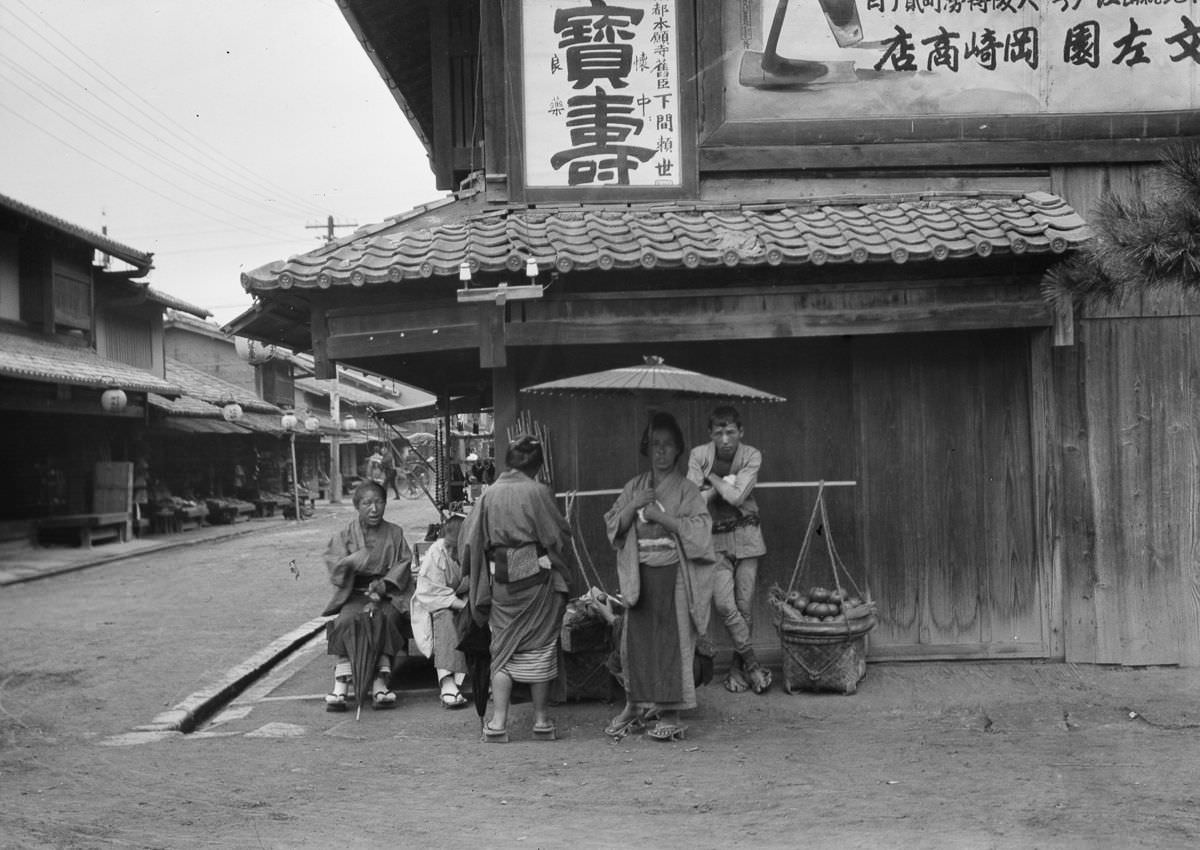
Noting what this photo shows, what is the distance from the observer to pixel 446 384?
15320mm

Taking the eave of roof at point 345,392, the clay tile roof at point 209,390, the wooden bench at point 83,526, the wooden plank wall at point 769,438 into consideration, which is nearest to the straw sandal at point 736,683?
the wooden plank wall at point 769,438

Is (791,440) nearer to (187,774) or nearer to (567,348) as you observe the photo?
(567,348)

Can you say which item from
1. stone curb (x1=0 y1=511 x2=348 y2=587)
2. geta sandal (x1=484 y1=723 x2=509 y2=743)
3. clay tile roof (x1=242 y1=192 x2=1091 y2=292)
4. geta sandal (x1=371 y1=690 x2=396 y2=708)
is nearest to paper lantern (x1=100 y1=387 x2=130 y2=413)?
stone curb (x1=0 y1=511 x2=348 y2=587)

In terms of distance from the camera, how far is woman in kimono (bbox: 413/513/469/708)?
8781 millimetres

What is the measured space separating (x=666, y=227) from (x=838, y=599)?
3.12 m

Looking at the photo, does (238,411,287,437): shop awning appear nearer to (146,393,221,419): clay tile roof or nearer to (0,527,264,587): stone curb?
(146,393,221,419): clay tile roof

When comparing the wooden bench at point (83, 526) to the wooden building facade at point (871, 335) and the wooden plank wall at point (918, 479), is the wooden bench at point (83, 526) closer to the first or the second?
the wooden building facade at point (871, 335)

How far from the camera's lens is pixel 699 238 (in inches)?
338

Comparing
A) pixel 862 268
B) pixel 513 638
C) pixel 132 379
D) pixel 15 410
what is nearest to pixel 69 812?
pixel 513 638

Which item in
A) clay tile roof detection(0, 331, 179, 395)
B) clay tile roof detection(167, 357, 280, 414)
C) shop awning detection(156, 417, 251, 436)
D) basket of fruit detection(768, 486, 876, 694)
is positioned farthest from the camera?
clay tile roof detection(167, 357, 280, 414)

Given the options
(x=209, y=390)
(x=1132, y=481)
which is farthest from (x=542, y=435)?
(x=209, y=390)

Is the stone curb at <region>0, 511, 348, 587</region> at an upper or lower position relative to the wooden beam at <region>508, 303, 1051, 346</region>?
lower

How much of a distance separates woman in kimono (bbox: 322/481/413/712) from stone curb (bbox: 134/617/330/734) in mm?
1037

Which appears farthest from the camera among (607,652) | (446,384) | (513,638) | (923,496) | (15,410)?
(15,410)
